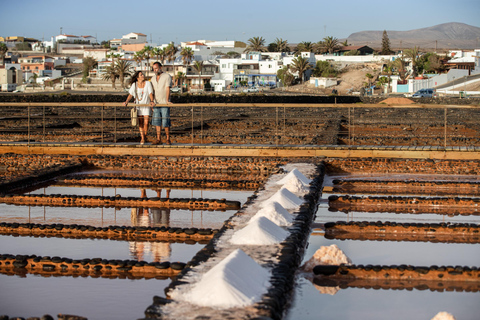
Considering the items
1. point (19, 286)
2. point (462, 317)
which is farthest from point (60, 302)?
point (462, 317)

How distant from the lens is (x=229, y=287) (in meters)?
4.16

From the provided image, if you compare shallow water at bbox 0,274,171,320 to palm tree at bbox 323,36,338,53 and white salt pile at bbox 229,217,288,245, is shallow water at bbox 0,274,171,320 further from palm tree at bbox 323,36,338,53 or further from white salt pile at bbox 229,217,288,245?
palm tree at bbox 323,36,338,53

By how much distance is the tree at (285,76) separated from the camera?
3693 inches

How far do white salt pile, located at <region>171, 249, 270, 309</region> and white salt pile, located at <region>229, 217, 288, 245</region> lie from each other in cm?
99

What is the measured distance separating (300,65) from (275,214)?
92.4 m

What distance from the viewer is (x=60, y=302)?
481 centimetres

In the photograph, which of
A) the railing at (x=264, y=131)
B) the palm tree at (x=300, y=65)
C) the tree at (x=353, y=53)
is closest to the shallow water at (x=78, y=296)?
the railing at (x=264, y=131)

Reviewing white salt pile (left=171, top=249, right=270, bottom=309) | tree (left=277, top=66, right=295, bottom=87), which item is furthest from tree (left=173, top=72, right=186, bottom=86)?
white salt pile (left=171, top=249, right=270, bottom=309)

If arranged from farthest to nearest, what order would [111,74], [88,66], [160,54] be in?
[88,66] → [160,54] → [111,74]

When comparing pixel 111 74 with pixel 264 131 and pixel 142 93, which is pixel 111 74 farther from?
pixel 142 93

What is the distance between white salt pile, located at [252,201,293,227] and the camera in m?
6.36

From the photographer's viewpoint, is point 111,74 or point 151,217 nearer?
point 151,217

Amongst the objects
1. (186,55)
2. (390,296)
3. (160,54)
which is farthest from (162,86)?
(186,55)

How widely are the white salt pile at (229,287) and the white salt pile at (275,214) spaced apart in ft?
5.62
